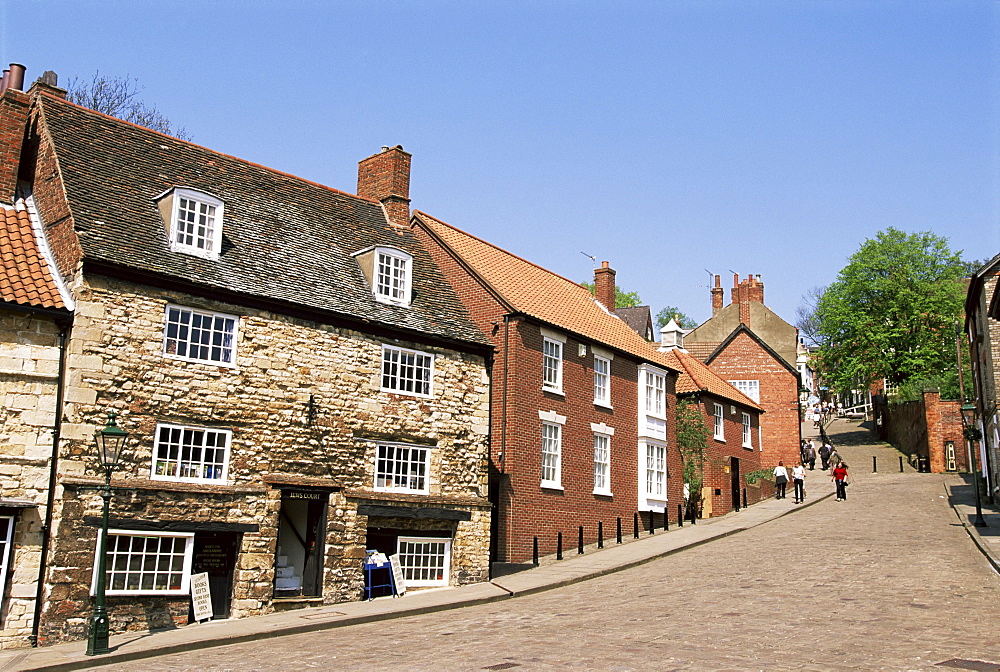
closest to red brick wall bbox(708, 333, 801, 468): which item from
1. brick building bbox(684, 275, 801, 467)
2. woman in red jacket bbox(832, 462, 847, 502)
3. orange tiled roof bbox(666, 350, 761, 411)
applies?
brick building bbox(684, 275, 801, 467)

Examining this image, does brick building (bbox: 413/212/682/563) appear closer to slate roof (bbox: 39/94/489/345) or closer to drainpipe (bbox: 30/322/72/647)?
slate roof (bbox: 39/94/489/345)

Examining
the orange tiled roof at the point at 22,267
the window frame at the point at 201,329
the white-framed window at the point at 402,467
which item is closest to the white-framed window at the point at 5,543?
the orange tiled roof at the point at 22,267

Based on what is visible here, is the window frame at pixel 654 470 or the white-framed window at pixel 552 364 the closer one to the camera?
the white-framed window at pixel 552 364

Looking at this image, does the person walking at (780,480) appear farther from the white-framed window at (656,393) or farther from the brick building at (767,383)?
the white-framed window at (656,393)

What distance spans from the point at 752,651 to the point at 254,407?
35.3ft

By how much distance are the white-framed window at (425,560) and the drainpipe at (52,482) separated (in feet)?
24.5

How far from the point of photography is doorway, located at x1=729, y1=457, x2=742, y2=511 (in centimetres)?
3534

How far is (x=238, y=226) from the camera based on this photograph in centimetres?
2022

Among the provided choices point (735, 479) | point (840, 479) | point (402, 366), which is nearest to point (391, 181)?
point (402, 366)

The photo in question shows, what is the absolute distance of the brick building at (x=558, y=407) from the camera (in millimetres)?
23438

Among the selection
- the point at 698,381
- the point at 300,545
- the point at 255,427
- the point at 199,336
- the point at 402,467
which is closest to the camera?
the point at 199,336

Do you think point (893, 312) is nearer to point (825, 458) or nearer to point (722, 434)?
point (825, 458)

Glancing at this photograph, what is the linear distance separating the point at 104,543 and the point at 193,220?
734cm

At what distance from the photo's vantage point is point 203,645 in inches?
576
